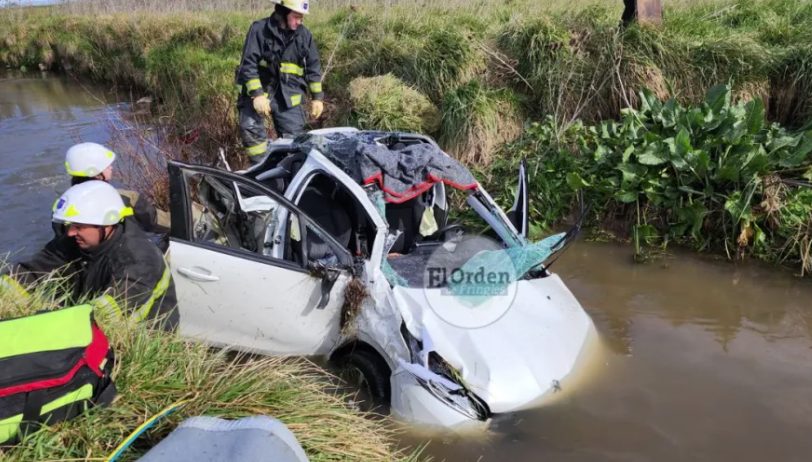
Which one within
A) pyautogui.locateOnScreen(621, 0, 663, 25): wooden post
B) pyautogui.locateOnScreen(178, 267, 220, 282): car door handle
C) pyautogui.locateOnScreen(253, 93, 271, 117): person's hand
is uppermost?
pyautogui.locateOnScreen(621, 0, 663, 25): wooden post

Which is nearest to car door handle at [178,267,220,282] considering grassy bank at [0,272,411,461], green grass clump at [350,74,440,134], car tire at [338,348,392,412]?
grassy bank at [0,272,411,461]

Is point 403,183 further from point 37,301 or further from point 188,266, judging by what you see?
point 37,301

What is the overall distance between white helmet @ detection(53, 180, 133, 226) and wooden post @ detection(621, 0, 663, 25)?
6997 mm

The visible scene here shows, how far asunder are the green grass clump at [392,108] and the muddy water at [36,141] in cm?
332

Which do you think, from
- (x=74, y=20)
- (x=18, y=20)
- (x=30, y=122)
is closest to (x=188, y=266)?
(x=30, y=122)

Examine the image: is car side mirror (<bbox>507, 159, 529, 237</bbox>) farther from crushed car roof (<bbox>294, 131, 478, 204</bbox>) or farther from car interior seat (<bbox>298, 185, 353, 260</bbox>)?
car interior seat (<bbox>298, 185, 353, 260</bbox>)

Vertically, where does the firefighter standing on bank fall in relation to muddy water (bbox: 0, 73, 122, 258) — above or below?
above

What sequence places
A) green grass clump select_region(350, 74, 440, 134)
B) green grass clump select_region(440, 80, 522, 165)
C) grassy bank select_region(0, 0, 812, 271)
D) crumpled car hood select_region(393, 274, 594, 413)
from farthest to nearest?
green grass clump select_region(350, 74, 440, 134)
green grass clump select_region(440, 80, 522, 165)
grassy bank select_region(0, 0, 812, 271)
crumpled car hood select_region(393, 274, 594, 413)

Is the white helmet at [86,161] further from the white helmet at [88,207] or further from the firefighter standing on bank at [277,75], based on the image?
the firefighter standing on bank at [277,75]

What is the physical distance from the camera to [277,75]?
258 inches

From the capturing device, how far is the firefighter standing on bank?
6.23m

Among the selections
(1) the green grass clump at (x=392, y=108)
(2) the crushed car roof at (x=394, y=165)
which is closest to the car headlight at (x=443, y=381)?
(2) the crushed car roof at (x=394, y=165)

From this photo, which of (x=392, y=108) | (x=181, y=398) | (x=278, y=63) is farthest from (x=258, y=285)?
(x=392, y=108)

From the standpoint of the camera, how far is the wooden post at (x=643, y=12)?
8.04 metres
